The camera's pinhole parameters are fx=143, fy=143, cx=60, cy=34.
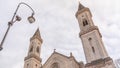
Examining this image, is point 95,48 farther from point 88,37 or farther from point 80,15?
point 80,15

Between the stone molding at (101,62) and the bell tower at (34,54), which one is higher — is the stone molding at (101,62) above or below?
below

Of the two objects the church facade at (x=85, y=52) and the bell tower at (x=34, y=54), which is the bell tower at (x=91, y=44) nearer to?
the church facade at (x=85, y=52)

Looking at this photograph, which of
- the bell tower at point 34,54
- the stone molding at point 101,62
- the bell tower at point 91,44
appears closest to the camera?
the stone molding at point 101,62

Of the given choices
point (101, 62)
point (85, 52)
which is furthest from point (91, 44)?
point (101, 62)

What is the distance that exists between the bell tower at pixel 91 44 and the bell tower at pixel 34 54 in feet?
35.8

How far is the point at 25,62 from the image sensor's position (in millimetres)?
29641

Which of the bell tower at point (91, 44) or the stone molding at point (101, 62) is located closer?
the stone molding at point (101, 62)

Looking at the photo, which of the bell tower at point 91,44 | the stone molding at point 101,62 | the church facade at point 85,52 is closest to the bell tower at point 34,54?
the church facade at point 85,52

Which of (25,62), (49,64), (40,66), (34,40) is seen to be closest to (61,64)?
(49,64)

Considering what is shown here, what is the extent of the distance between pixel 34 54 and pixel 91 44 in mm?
12692

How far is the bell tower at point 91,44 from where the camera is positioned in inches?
854

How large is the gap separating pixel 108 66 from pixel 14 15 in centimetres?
1660

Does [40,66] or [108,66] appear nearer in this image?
[108,66]

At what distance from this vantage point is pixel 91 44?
24.5 meters
